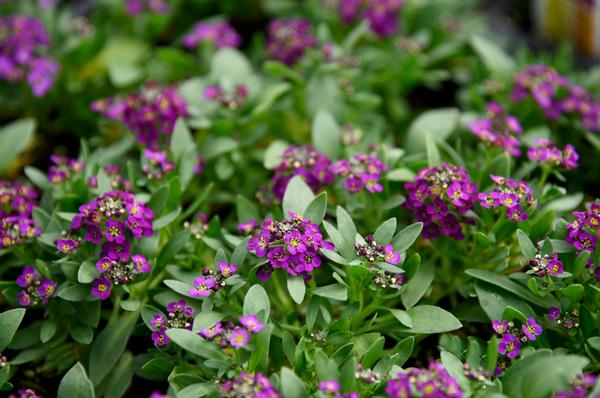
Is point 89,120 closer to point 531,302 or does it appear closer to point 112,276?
point 112,276

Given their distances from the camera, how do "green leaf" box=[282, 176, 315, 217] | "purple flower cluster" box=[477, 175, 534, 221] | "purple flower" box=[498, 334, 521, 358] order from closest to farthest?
"purple flower" box=[498, 334, 521, 358]
"purple flower cluster" box=[477, 175, 534, 221]
"green leaf" box=[282, 176, 315, 217]

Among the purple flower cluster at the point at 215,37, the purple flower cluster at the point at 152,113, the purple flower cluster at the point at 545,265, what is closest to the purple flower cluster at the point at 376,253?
the purple flower cluster at the point at 545,265

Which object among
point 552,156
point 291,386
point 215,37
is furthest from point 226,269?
point 215,37

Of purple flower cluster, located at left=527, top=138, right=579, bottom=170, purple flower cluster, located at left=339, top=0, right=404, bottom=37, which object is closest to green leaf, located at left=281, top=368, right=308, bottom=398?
Answer: purple flower cluster, located at left=527, top=138, right=579, bottom=170

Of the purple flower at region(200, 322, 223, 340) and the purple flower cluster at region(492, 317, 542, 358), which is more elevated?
the purple flower at region(200, 322, 223, 340)

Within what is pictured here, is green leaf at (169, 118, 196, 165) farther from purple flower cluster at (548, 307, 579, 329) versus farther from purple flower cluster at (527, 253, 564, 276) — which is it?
purple flower cluster at (548, 307, 579, 329)

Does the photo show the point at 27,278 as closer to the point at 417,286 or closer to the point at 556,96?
the point at 417,286
